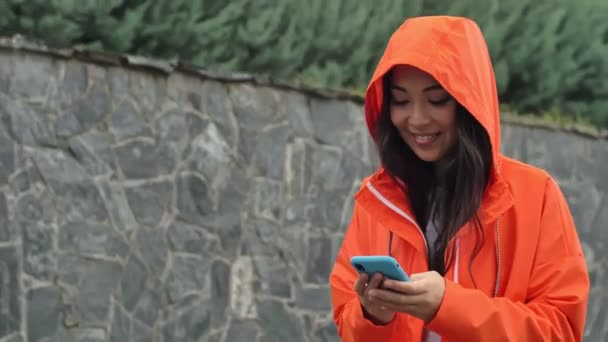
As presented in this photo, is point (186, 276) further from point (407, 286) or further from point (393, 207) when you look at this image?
point (407, 286)

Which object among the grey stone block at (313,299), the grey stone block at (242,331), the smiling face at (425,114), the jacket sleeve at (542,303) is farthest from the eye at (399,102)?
the grey stone block at (313,299)

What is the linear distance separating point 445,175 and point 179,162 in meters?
4.50

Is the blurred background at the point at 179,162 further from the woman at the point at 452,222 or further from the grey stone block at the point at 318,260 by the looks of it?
the woman at the point at 452,222

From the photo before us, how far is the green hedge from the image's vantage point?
7.31 meters

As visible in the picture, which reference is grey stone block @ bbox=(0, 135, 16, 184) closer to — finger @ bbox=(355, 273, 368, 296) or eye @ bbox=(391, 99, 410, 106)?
eye @ bbox=(391, 99, 410, 106)

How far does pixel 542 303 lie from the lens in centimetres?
297

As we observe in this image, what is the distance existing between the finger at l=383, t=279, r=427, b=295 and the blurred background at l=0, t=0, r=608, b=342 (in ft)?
13.9

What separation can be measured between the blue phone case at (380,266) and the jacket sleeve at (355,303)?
20 cm

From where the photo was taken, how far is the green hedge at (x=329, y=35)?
7.31 metres

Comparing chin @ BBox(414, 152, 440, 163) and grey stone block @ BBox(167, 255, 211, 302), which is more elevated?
chin @ BBox(414, 152, 440, 163)

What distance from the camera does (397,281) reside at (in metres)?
2.84

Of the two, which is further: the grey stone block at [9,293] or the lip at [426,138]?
the grey stone block at [9,293]

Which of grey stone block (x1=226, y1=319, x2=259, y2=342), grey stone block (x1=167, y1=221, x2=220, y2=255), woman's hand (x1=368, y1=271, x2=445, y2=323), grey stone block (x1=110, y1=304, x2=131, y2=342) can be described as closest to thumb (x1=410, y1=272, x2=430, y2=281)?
woman's hand (x1=368, y1=271, x2=445, y2=323)

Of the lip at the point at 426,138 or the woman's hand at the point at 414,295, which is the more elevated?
the lip at the point at 426,138
